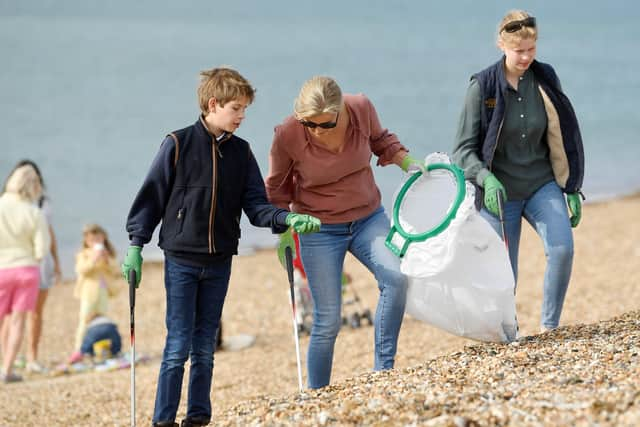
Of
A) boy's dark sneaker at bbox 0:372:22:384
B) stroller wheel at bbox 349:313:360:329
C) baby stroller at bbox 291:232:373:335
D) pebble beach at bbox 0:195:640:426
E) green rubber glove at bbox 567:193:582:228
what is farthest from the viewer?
stroller wheel at bbox 349:313:360:329

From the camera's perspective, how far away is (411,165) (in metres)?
5.26

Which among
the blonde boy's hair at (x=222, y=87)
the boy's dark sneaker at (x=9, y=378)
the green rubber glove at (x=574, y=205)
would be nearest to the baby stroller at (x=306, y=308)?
the boy's dark sneaker at (x=9, y=378)

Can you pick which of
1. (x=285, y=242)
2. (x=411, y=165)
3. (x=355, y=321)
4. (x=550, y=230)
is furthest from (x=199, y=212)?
(x=355, y=321)

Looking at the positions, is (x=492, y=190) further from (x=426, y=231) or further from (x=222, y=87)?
(x=222, y=87)

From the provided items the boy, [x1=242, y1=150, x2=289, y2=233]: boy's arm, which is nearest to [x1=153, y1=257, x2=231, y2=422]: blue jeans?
the boy

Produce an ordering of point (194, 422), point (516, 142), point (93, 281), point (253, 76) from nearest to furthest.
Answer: point (194, 422) < point (516, 142) < point (93, 281) < point (253, 76)

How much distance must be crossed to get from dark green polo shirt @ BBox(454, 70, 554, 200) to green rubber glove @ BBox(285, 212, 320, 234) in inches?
43.6

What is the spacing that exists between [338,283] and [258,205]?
0.59 m

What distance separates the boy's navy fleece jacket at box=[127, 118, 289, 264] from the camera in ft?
15.7

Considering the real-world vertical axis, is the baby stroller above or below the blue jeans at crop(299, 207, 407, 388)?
below

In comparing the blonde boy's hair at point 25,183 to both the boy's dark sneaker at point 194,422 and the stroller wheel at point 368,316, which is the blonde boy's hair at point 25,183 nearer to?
the stroller wheel at point 368,316

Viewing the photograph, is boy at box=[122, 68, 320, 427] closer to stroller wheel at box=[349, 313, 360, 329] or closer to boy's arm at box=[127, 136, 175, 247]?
boy's arm at box=[127, 136, 175, 247]

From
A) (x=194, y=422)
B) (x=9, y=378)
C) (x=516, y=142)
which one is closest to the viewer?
(x=194, y=422)

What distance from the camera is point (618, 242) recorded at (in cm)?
1357
